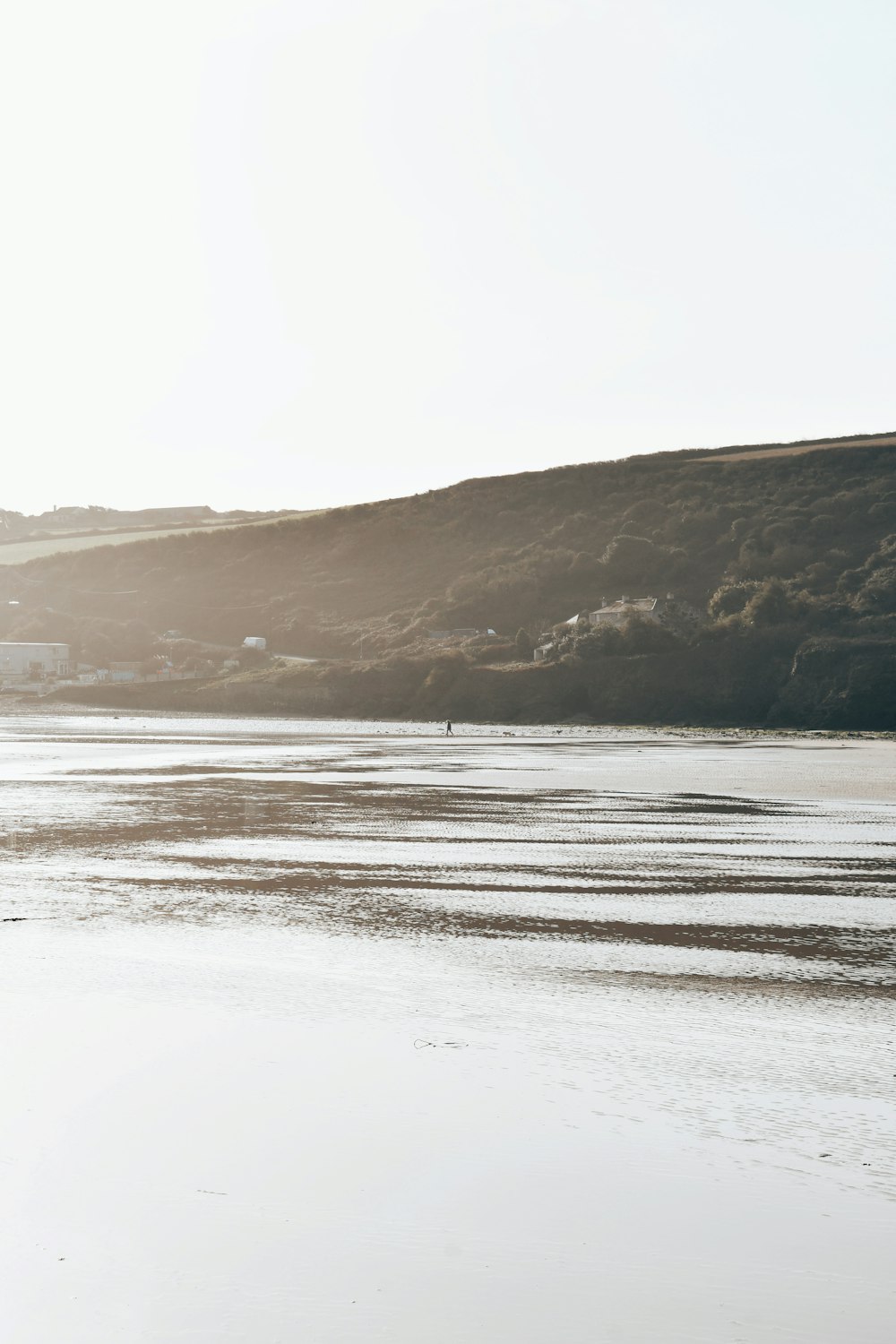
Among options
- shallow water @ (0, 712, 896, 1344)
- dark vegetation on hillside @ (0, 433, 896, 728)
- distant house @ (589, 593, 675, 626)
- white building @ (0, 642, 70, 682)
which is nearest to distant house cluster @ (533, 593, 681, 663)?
distant house @ (589, 593, 675, 626)

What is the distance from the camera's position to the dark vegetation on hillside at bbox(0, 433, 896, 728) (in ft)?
299

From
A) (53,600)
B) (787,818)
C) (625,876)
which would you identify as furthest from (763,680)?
(53,600)

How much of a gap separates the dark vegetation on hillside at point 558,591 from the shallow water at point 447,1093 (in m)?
70.3

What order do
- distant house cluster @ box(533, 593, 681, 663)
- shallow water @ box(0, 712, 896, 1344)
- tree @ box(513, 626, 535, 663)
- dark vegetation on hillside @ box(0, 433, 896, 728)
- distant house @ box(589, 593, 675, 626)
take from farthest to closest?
tree @ box(513, 626, 535, 663)
distant house @ box(589, 593, 675, 626)
distant house cluster @ box(533, 593, 681, 663)
dark vegetation on hillside @ box(0, 433, 896, 728)
shallow water @ box(0, 712, 896, 1344)

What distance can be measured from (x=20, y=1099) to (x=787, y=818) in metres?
20.8

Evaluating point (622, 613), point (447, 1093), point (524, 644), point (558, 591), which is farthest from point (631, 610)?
point (447, 1093)

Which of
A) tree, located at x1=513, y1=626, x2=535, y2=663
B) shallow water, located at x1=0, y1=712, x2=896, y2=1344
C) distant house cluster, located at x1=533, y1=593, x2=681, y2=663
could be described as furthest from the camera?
tree, located at x1=513, y1=626, x2=535, y2=663

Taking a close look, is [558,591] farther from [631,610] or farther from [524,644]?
[524,644]

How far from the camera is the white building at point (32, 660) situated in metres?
124

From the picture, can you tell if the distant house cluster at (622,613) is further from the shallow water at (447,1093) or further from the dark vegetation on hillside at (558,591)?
the shallow water at (447,1093)

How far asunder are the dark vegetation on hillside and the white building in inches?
250

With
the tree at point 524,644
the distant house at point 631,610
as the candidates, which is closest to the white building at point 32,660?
the tree at point 524,644

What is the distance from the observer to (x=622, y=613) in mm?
104562

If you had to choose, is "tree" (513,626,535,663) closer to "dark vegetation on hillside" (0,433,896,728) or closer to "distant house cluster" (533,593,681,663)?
"dark vegetation on hillside" (0,433,896,728)
